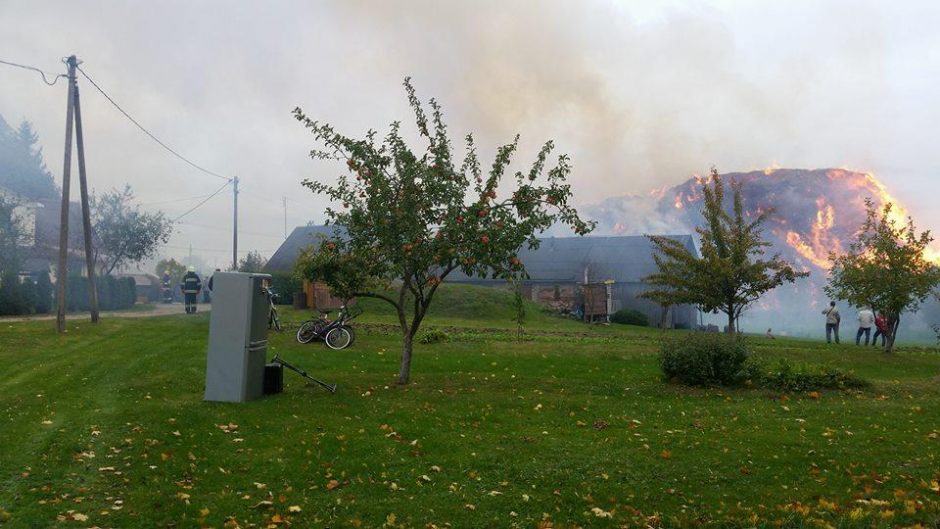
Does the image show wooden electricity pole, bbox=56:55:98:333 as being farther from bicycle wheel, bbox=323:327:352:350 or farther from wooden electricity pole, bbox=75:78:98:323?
bicycle wheel, bbox=323:327:352:350

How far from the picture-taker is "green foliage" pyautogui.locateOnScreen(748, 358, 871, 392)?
12312 mm

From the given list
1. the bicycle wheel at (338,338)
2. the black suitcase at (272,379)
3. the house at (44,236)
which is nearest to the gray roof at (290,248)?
the house at (44,236)

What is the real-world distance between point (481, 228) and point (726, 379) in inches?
217

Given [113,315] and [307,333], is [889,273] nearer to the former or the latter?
[307,333]

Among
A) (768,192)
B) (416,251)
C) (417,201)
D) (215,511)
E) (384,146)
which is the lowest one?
(215,511)

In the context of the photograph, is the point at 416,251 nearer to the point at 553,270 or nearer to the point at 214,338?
the point at 214,338

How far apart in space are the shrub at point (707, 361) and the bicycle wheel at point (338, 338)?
895 cm

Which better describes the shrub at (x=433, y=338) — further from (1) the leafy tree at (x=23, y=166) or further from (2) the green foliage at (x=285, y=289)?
(1) the leafy tree at (x=23, y=166)

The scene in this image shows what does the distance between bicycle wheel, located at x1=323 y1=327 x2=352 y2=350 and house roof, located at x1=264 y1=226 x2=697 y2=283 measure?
23413mm

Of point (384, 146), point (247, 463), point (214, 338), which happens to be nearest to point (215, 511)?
point (247, 463)

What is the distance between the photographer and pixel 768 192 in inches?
2427

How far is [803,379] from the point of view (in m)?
12.4

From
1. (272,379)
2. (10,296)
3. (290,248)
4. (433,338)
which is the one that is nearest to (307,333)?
(433,338)

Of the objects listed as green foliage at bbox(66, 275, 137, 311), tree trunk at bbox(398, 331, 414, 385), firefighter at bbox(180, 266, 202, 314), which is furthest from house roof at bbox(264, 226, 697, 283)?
tree trunk at bbox(398, 331, 414, 385)
